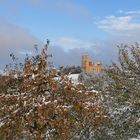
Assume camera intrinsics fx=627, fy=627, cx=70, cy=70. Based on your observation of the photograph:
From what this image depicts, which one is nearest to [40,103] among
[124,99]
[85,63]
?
[124,99]

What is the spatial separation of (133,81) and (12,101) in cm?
680

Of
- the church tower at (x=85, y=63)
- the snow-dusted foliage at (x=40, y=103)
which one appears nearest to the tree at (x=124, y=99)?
the snow-dusted foliage at (x=40, y=103)

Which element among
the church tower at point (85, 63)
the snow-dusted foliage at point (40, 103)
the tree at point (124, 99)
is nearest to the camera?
the snow-dusted foliage at point (40, 103)

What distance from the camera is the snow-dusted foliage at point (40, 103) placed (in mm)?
17234

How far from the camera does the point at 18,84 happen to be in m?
17.9

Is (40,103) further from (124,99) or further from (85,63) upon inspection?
(85,63)

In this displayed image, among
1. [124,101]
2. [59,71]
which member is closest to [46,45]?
[59,71]

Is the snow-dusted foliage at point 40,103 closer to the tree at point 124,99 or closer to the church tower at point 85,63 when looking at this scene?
the tree at point 124,99

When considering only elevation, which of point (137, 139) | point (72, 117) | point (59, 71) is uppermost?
point (59, 71)

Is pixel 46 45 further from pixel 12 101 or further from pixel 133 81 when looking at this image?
pixel 133 81

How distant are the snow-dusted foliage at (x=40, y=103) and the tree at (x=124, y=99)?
4.46 meters

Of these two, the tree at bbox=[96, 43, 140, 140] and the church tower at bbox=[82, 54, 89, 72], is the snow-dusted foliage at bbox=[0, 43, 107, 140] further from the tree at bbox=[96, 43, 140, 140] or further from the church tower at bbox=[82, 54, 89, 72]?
the church tower at bbox=[82, 54, 89, 72]

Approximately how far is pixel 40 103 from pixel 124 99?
6.03m

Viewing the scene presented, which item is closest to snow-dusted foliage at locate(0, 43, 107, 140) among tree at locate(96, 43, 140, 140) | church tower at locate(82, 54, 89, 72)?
tree at locate(96, 43, 140, 140)
